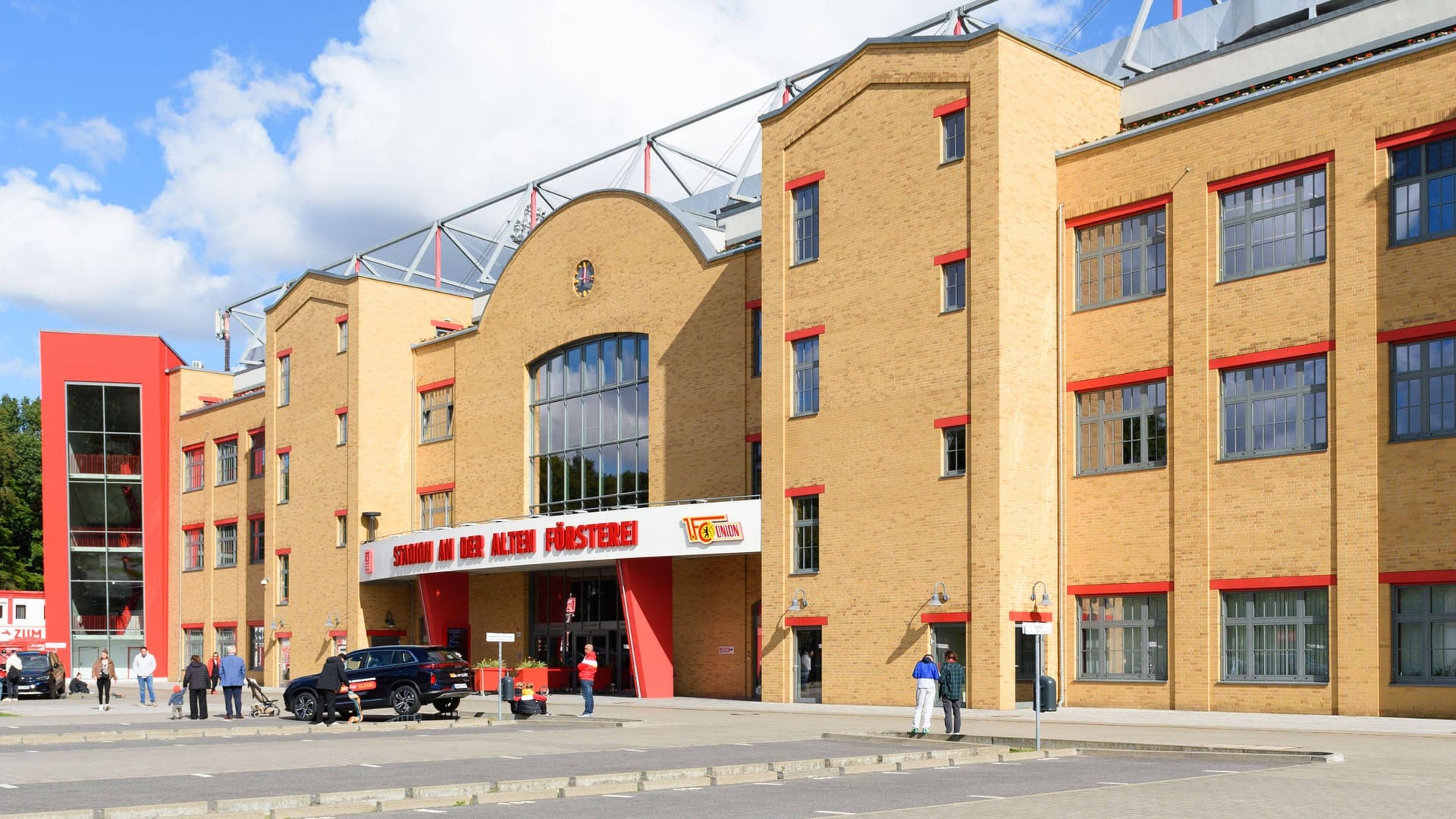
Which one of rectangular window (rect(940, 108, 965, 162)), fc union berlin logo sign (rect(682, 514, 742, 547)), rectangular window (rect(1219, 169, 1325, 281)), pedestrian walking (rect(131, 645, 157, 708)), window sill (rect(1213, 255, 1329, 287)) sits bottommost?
pedestrian walking (rect(131, 645, 157, 708))

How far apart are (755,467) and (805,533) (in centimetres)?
387

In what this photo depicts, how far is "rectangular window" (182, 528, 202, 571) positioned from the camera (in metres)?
64.1

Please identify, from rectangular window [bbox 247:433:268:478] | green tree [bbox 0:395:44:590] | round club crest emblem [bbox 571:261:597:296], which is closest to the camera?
round club crest emblem [bbox 571:261:597:296]

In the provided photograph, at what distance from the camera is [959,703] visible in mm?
23750

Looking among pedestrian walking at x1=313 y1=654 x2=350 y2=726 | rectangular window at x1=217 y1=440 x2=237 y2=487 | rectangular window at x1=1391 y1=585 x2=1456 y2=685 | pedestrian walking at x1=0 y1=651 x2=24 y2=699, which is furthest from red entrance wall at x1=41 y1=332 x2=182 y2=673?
rectangular window at x1=1391 y1=585 x2=1456 y2=685

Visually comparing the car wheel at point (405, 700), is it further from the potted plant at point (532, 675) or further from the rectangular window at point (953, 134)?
the rectangular window at point (953, 134)

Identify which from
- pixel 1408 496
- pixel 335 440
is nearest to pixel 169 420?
pixel 335 440

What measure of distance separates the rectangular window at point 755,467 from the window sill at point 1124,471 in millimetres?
9473

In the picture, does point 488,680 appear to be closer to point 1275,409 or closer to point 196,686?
point 196,686

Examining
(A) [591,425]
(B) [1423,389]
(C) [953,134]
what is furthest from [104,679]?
(B) [1423,389]

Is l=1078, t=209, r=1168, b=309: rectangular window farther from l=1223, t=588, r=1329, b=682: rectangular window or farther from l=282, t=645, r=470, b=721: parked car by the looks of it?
l=282, t=645, r=470, b=721: parked car

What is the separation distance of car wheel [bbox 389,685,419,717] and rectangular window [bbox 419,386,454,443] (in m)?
20.0

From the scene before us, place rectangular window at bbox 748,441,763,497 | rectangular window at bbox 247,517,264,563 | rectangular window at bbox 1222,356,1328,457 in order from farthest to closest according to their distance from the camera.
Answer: rectangular window at bbox 247,517,264,563
rectangular window at bbox 748,441,763,497
rectangular window at bbox 1222,356,1328,457

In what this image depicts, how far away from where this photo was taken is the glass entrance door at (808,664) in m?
35.1
